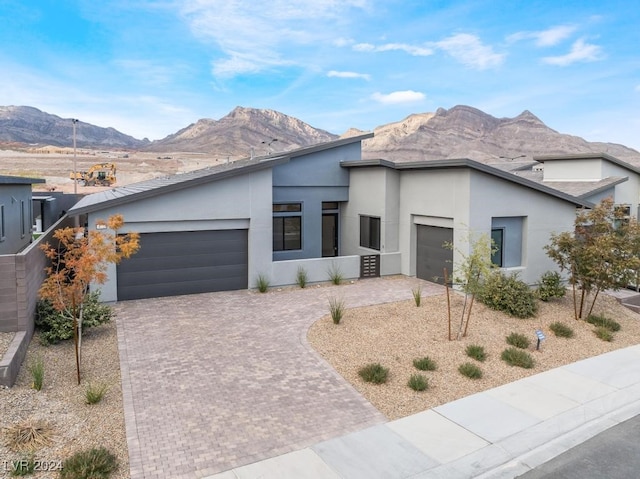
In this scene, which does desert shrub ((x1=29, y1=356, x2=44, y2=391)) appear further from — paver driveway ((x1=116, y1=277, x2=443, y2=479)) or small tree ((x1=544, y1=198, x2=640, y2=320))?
small tree ((x1=544, y1=198, x2=640, y2=320))

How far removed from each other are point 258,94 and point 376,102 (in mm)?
30857

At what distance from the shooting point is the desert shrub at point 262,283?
638 inches

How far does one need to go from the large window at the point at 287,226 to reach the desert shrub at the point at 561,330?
1023 cm

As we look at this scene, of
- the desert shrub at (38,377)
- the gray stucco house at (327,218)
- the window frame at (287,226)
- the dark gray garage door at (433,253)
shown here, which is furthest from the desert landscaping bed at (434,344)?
the window frame at (287,226)

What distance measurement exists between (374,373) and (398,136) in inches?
4055

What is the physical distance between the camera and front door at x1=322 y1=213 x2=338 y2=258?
21781 mm

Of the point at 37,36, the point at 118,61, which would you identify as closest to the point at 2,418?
the point at 37,36

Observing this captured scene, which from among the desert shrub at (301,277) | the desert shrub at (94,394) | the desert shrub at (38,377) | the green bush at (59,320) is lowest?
the desert shrub at (94,394)

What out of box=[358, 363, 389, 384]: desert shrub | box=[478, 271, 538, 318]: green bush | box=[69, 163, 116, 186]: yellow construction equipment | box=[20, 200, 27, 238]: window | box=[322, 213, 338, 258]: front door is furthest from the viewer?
box=[69, 163, 116, 186]: yellow construction equipment

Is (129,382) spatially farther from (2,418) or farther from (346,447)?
(346,447)

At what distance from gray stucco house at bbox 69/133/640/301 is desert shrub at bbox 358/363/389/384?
7.41m

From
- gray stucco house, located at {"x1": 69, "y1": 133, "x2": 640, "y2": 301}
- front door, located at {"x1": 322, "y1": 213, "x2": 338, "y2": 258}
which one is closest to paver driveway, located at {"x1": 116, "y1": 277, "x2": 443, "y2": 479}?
gray stucco house, located at {"x1": 69, "y1": 133, "x2": 640, "y2": 301}

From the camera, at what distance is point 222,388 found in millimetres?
8977

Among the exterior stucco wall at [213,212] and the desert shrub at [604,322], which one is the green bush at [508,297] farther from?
the exterior stucco wall at [213,212]
